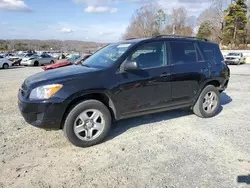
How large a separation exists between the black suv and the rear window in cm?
3

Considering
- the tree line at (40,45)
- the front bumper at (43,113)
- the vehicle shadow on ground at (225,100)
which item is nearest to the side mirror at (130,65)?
the front bumper at (43,113)

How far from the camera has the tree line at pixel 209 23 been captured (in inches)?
1560

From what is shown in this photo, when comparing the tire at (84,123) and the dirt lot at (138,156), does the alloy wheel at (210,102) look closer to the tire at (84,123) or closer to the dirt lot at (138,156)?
the dirt lot at (138,156)

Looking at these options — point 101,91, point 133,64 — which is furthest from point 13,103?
point 133,64

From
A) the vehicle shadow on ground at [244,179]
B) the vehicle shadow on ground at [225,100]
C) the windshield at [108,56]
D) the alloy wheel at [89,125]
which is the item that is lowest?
the vehicle shadow on ground at [244,179]

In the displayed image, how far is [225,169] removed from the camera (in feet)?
9.17

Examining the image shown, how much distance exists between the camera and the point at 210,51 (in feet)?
15.8

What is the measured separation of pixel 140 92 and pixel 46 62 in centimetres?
2341

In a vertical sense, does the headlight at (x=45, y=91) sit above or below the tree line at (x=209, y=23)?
below

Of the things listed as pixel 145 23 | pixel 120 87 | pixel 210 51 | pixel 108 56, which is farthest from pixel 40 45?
pixel 120 87

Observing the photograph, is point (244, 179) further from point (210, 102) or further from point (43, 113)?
point (43, 113)

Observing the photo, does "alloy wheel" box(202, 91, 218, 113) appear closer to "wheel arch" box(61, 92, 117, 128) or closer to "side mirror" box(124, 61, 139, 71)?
"side mirror" box(124, 61, 139, 71)

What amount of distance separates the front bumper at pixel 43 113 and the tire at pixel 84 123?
0.16m

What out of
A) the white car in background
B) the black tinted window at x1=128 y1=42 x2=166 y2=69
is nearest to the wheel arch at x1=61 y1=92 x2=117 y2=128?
the black tinted window at x1=128 y1=42 x2=166 y2=69
